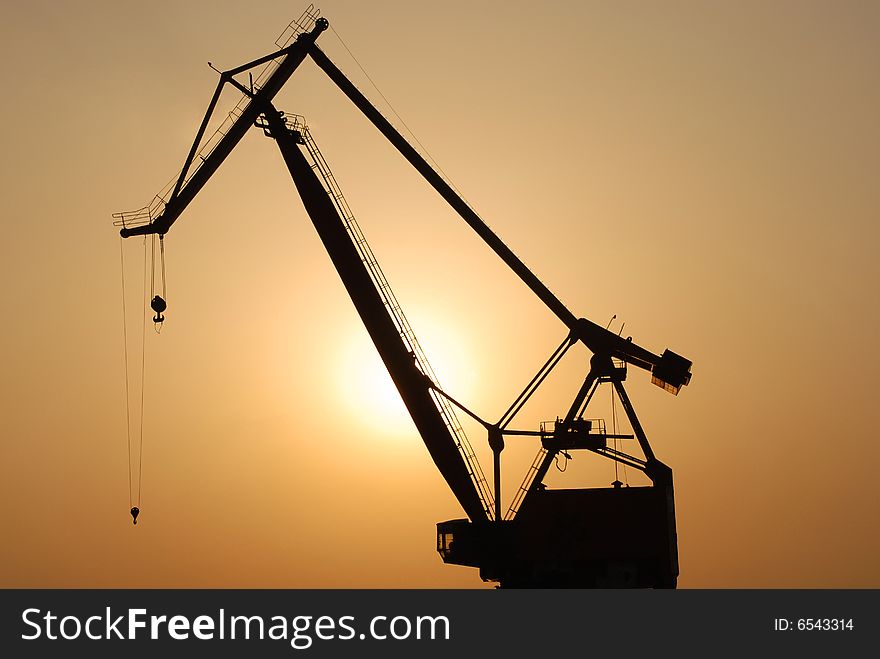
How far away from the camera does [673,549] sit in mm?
35812

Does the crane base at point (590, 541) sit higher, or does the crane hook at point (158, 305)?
the crane hook at point (158, 305)

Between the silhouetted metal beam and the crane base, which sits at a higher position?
the silhouetted metal beam

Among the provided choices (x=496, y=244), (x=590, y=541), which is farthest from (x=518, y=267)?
(x=590, y=541)

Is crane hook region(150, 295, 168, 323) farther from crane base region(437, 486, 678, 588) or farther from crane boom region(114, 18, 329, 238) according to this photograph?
crane base region(437, 486, 678, 588)

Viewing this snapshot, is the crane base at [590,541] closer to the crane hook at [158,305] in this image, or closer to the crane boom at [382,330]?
the crane boom at [382,330]

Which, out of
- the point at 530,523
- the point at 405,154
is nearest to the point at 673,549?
the point at 530,523

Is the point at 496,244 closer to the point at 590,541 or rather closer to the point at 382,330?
the point at 382,330

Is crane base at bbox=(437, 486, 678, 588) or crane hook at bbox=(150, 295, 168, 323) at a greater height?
crane hook at bbox=(150, 295, 168, 323)

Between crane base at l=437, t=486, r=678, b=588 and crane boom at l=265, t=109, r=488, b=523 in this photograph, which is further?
crane boom at l=265, t=109, r=488, b=523

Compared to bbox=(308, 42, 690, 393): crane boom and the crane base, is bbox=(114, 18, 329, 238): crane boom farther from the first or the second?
the crane base
